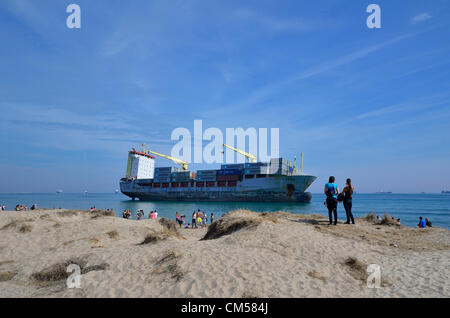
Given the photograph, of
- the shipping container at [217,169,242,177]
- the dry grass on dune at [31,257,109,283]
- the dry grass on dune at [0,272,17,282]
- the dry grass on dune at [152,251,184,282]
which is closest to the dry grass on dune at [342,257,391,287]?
the dry grass on dune at [152,251,184,282]

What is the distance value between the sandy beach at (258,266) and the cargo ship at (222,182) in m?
55.4

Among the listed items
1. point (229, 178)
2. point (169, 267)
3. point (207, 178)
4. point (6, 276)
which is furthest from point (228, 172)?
point (169, 267)

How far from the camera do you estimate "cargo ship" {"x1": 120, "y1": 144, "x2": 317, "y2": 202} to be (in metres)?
65.3

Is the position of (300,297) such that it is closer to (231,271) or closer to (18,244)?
(231,271)

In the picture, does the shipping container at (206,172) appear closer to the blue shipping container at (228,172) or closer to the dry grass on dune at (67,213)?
the blue shipping container at (228,172)

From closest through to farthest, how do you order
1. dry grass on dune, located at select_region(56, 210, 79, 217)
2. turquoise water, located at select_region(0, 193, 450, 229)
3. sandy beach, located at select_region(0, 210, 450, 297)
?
sandy beach, located at select_region(0, 210, 450, 297) → dry grass on dune, located at select_region(56, 210, 79, 217) → turquoise water, located at select_region(0, 193, 450, 229)

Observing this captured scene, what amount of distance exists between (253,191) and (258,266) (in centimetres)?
6278

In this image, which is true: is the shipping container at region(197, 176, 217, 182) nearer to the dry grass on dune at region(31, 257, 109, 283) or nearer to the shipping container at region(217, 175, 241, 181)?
the shipping container at region(217, 175, 241, 181)

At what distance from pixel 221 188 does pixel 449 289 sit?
222 feet

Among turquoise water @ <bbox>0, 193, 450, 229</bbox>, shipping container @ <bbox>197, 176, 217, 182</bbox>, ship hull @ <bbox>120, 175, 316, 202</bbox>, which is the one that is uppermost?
shipping container @ <bbox>197, 176, 217, 182</bbox>
